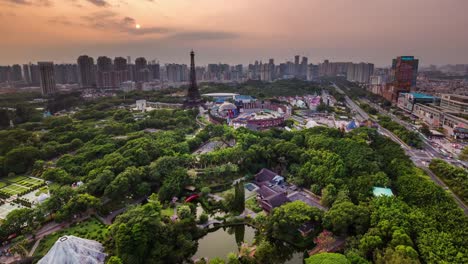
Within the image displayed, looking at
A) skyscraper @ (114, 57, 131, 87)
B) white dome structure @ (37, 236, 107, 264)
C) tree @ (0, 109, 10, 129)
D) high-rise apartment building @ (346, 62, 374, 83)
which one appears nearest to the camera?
white dome structure @ (37, 236, 107, 264)

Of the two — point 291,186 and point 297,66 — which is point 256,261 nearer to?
point 291,186

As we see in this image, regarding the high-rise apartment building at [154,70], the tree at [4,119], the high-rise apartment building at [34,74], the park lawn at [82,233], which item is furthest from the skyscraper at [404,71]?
the high-rise apartment building at [34,74]

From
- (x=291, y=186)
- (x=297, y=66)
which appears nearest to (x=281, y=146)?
(x=291, y=186)

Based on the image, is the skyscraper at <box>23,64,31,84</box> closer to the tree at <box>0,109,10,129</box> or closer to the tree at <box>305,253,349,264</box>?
the tree at <box>0,109,10,129</box>

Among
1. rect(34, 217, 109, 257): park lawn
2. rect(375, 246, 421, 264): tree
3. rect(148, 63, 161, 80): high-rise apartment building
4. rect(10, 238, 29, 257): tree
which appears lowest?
rect(34, 217, 109, 257): park lawn

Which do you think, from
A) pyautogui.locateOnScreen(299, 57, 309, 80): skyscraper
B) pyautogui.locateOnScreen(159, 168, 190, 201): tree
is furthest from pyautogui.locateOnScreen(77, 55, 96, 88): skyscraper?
pyautogui.locateOnScreen(299, 57, 309, 80): skyscraper

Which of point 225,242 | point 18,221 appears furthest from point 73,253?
point 225,242

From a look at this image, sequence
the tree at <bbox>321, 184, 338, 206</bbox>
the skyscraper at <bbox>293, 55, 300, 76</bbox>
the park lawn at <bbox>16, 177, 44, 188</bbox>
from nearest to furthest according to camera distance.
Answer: the tree at <bbox>321, 184, 338, 206</bbox>
the park lawn at <bbox>16, 177, 44, 188</bbox>
the skyscraper at <bbox>293, 55, 300, 76</bbox>
